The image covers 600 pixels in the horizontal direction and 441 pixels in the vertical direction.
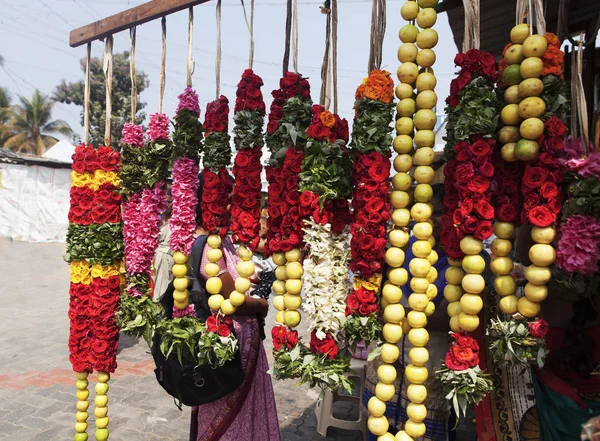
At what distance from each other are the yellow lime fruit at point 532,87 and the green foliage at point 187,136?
5.06 ft

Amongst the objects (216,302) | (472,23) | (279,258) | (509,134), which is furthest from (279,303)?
(472,23)

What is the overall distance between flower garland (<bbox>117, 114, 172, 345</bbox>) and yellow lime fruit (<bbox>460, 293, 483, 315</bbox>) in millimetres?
1779

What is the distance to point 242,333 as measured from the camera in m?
2.58

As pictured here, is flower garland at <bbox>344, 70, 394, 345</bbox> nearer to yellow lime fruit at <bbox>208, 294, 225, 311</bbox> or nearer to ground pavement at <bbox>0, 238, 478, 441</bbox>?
yellow lime fruit at <bbox>208, 294, 225, 311</bbox>

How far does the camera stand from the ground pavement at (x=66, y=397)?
3869mm

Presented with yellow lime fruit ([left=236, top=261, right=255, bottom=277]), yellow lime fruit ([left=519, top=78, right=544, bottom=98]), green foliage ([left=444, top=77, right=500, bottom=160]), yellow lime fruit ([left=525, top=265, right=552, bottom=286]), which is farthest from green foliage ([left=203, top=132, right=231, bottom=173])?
yellow lime fruit ([left=525, top=265, right=552, bottom=286])

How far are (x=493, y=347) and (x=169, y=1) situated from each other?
7.96 ft

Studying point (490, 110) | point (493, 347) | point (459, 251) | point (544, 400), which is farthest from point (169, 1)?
point (544, 400)

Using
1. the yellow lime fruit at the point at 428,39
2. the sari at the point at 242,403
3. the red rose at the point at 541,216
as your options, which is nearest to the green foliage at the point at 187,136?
the sari at the point at 242,403

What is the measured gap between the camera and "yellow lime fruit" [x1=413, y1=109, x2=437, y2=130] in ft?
5.79

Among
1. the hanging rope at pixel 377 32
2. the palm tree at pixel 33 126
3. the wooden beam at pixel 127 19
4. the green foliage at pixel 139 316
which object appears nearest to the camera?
the hanging rope at pixel 377 32

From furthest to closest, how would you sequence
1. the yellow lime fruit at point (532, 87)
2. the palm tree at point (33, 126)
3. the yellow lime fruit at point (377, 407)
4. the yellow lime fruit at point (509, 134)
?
the palm tree at point (33, 126) → the yellow lime fruit at point (377, 407) → the yellow lime fruit at point (509, 134) → the yellow lime fruit at point (532, 87)

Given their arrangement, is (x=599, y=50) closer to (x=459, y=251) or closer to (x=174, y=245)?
(x=459, y=251)

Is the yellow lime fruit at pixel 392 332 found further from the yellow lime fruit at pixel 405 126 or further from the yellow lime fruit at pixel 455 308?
the yellow lime fruit at pixel 405 126
